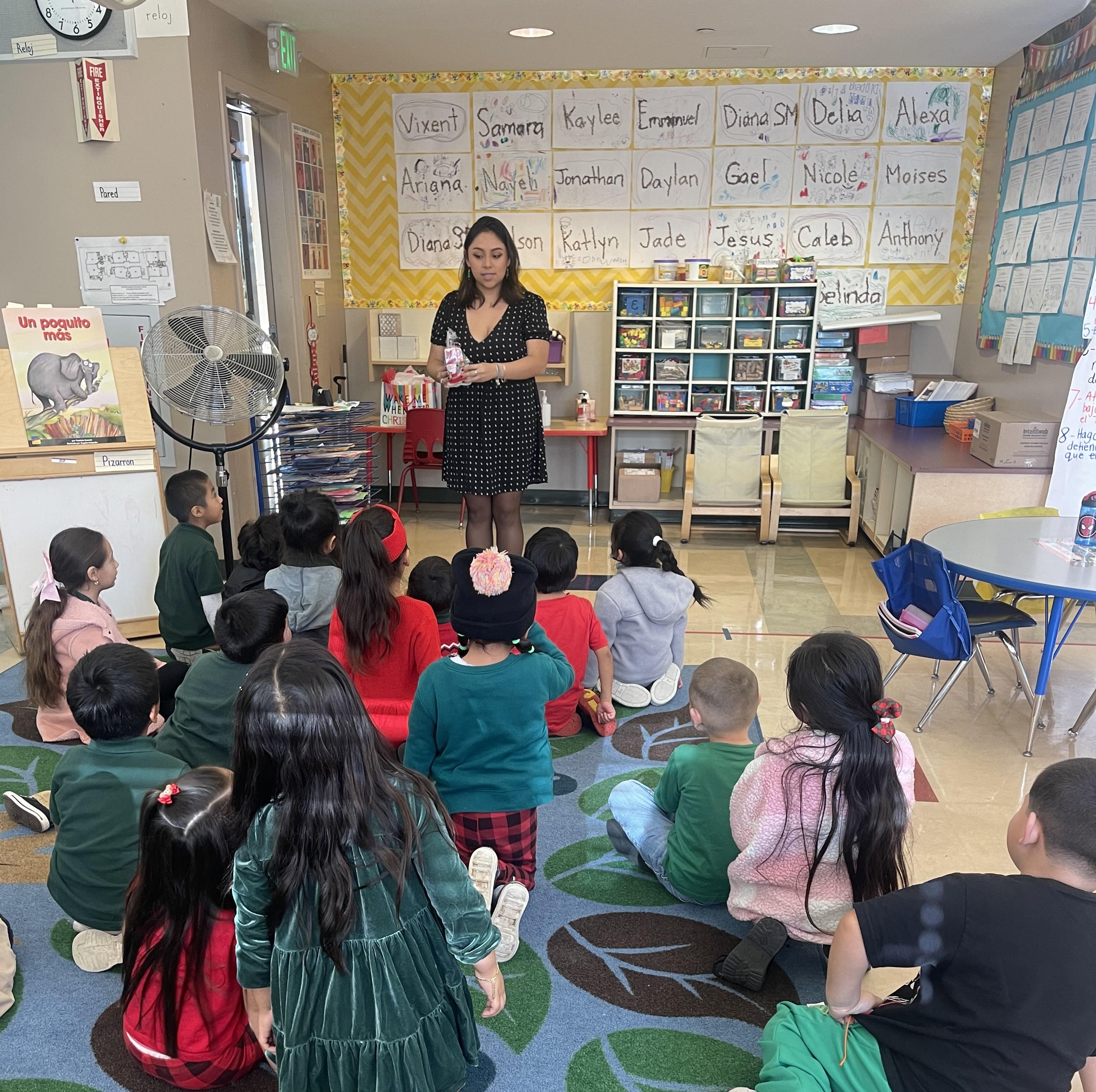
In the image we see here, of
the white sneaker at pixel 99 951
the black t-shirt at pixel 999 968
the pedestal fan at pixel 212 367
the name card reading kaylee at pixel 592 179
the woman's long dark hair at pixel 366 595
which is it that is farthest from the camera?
the name card reading kaylee at pixel 592 179

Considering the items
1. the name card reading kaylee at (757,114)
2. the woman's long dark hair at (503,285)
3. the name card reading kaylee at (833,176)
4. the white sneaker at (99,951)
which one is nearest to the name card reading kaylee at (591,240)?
the name card reading kaylee at (757,114)

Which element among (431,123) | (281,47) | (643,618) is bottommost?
(643,618)

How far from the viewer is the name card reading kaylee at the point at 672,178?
19.3ft

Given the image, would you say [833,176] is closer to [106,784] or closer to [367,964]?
[106,784]

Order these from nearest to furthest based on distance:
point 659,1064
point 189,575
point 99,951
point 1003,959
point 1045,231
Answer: point 1003,959 → point 659,1064 → point 99,951 → point 189,575 → point 1045,231

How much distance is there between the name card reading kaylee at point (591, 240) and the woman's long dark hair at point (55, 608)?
12.7 feet

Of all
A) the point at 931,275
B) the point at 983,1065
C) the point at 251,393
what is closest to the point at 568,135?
the point at 931,275

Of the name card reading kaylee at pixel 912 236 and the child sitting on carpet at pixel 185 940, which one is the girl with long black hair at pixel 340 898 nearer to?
the child sitting on carpet at pixel 185 940

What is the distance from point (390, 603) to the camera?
2.60 metres

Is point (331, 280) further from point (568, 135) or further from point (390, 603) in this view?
point (390, 603)

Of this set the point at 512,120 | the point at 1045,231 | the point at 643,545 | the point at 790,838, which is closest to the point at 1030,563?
the point at 643,545

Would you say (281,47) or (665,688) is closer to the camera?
(665,688)

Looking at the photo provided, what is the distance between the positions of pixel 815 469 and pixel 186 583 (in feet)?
12.3

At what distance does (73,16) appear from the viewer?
4082 millimetres
